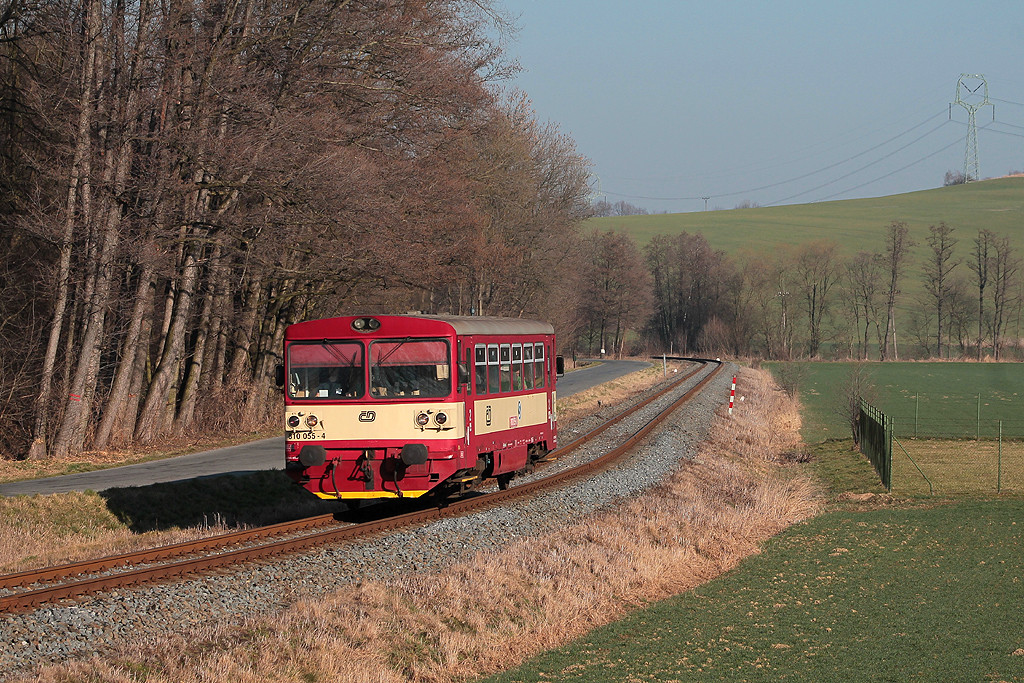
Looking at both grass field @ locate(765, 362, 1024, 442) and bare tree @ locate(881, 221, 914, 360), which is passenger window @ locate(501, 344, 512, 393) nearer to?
grass field @ locate(765, 362, 1024, 442)

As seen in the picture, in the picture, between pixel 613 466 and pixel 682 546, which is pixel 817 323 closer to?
pixel 613 466

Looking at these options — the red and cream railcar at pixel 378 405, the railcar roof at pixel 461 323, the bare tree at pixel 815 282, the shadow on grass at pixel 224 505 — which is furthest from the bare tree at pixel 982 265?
the red and cream railcar at pixel 378 405

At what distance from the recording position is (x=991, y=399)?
56.3m

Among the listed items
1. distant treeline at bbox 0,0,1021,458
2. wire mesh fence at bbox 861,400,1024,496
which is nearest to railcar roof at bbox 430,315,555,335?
distant treeline at bbox 0,0,1021,458

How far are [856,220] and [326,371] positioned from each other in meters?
141

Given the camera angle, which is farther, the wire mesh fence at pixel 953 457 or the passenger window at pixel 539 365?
the wire mesh fence at pixel 953 457

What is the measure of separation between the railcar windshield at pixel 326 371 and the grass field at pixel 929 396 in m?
26.1

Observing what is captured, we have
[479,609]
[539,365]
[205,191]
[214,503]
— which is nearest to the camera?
[479,609]

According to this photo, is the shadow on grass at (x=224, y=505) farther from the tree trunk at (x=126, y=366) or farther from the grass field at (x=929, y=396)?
the grass field at (x=929, y=396)

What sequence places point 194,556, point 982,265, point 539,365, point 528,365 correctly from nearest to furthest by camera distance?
1. point 194,556
2. point 528,365
3. point 539,365
4. point 982,265

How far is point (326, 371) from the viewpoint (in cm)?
1466

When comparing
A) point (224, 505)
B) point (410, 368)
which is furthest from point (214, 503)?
point (410, 368)

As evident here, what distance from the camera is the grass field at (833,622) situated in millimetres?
9555

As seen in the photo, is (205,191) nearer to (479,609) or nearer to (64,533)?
(64,533)
